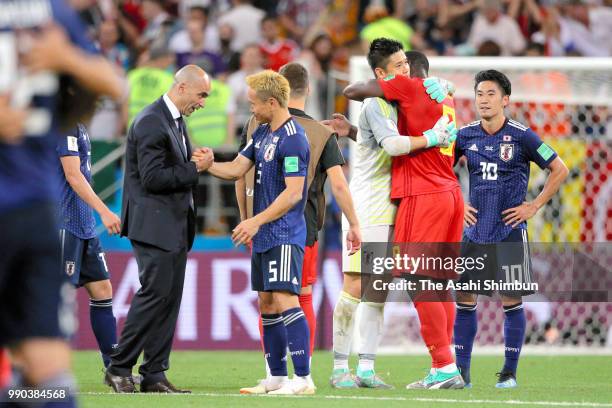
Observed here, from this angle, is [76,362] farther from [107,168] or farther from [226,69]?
[226,69]

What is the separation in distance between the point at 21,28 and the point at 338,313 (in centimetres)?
494

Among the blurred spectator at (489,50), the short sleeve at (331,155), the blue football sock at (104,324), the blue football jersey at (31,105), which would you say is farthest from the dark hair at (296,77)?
the blurred spectator at (489,50)

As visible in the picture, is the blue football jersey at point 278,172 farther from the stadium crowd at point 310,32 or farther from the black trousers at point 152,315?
the stadium crowd at point 310,32

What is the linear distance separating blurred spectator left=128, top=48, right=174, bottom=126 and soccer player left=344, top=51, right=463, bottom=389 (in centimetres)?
553

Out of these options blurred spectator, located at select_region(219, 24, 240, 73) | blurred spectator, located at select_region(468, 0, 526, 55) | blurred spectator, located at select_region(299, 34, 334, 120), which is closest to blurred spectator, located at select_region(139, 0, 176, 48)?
blurred spectator, located at select_region(219, 24, 240, 73)

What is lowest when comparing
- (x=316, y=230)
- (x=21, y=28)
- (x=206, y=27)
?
(x=316, y=230)

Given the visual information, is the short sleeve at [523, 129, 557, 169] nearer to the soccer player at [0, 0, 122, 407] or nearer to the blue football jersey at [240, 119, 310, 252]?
the blue football jersey at [240, 119, 310, 252]

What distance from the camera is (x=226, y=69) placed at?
14969 mm

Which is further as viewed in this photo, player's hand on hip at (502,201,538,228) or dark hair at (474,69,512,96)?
dark hair at (474,69,512,96)

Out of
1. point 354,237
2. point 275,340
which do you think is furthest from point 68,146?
point 354,237

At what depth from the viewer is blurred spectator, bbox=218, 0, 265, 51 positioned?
15867mm

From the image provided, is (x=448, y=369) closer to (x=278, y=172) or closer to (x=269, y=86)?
(x=278, y=172)

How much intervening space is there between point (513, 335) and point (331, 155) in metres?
1.91

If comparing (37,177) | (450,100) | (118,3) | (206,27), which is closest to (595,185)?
(450,100)
